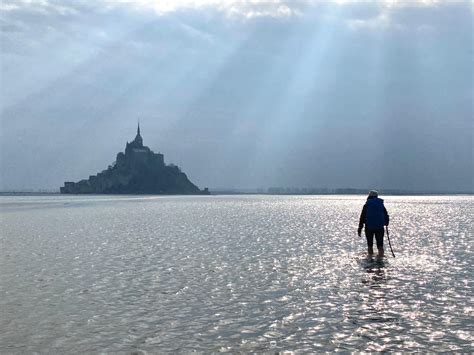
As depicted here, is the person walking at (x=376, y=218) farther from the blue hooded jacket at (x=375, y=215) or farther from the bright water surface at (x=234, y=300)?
the bright water surface at (x=234, y=300)

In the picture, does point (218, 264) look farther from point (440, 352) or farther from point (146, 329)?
point (440, 352)

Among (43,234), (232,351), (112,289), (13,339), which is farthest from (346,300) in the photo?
(43,234)

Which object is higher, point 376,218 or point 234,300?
point 376,218

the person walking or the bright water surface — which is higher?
the person walking

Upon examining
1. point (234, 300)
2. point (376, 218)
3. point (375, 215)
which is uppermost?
point (375, 215)

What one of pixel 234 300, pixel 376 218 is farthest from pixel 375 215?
pixel 234 300

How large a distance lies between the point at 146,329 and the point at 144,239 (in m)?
21.8

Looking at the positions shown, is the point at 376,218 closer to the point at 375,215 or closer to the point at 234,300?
the point at 375,215

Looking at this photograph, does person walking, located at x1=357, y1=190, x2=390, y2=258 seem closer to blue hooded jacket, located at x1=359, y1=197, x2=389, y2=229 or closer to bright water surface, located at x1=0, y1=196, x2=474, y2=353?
blue hooded jacket, located at x1=359, y1=197, x2=389, y2=229

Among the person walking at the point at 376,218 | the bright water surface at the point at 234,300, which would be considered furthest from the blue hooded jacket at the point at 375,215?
the bright water surface at the point at 234,300

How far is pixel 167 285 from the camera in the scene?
53.4 feet

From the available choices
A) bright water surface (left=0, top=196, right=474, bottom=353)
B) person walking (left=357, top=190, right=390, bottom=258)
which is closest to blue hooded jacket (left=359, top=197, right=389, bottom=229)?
person walking (left=357, top=190, right=390, bottom=258)

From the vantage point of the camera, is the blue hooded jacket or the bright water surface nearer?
the bright water surface

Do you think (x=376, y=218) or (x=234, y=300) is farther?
(x=376, y=218)
